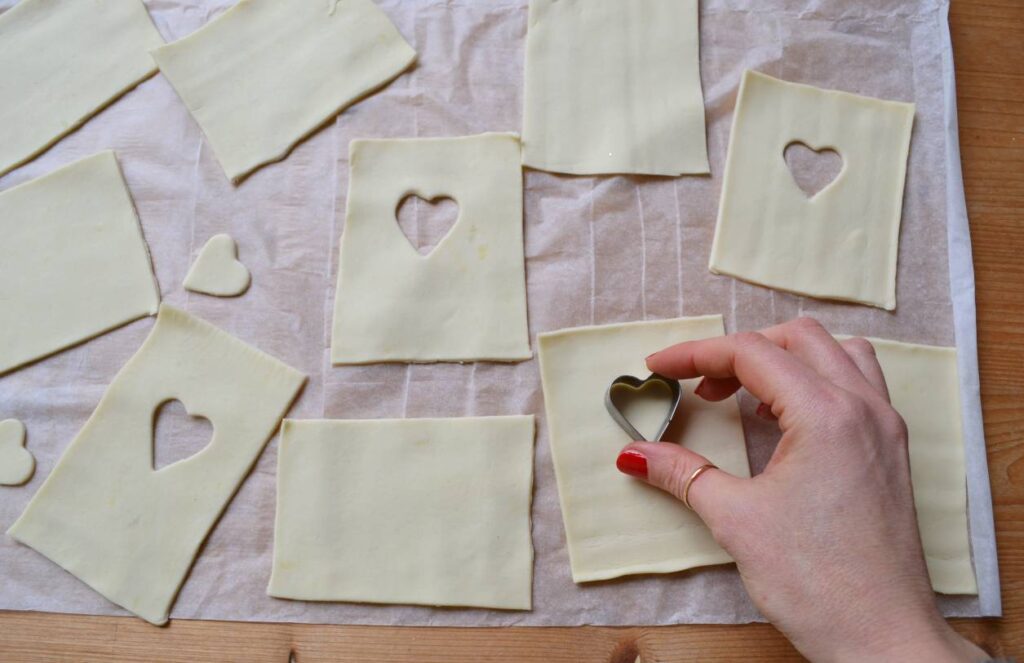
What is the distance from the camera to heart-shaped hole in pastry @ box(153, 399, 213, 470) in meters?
0.89

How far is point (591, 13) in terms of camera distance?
101 cm

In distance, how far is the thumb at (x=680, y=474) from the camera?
74 cm

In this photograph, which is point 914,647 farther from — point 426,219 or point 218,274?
point 218,274

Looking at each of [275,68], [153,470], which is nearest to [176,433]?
[153,470]

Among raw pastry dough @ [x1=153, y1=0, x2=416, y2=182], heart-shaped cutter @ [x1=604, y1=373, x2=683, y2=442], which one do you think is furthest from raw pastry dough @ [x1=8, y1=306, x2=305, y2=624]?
heart-shaped cutter @ [x1=604, y1=373, x2=683, y2=442]

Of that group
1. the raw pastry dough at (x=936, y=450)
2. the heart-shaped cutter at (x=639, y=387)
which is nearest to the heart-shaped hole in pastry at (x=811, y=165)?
the raw pastry dough at (x=936, y=450)

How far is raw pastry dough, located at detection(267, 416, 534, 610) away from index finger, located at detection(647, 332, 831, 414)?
18 centimetres

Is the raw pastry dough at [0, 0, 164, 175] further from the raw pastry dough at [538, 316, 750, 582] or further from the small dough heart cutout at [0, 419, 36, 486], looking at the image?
the raw pastry dough at [538, 316, 750, 582]

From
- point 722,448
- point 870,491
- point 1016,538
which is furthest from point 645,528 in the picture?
point 1016,538

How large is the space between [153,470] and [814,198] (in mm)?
825

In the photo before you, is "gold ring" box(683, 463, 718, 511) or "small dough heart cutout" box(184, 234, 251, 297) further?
"small dough heart cutout" box(184, 234, 251, 297)

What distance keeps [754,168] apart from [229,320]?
25.7 inches

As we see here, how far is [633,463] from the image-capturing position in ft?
2.68

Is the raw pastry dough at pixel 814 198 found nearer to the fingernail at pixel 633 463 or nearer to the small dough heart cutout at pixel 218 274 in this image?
the fingernail at pixel 633 463
